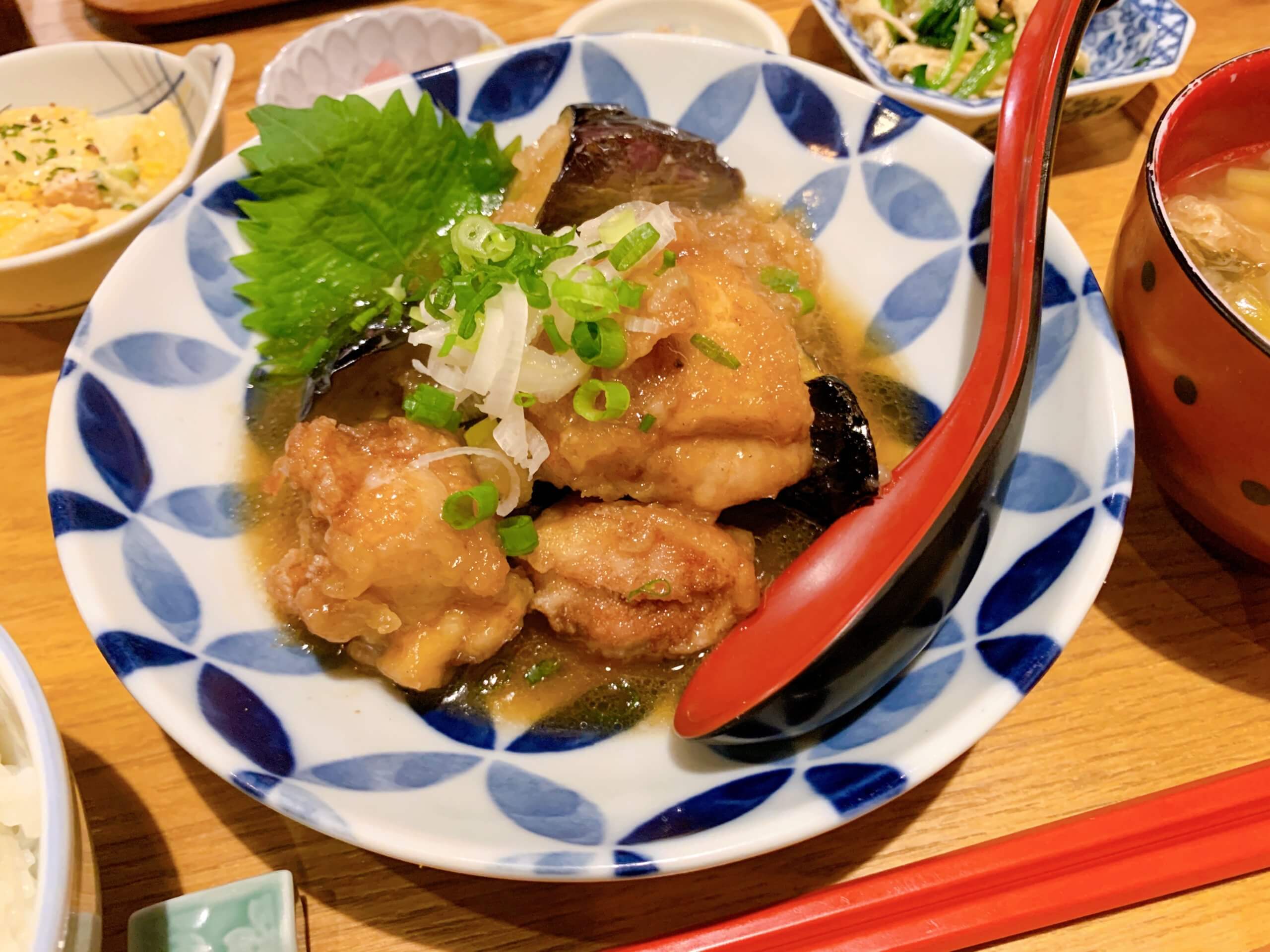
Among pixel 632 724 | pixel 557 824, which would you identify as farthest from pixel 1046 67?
pixel 557 824

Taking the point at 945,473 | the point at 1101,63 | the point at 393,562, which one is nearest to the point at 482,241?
the point at 393,562

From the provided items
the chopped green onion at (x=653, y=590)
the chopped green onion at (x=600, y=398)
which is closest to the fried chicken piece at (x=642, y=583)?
the chopped green onion at (x=653, y=590)

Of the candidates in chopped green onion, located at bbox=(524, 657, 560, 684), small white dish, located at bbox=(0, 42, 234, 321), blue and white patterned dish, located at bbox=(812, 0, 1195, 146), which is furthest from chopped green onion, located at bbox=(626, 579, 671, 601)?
blue and white patterned dish, located at bbox=(812, 0, 1195, 146)

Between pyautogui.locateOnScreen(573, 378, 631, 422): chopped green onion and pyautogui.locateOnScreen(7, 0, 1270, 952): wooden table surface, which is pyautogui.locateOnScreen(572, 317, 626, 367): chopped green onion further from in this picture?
pyautogui.locateOnScreen(7, 0, 1270, 952): wooden table surface

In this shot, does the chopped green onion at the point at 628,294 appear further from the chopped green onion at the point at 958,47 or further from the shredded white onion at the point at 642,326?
the chopped green onion at the point at 958,47

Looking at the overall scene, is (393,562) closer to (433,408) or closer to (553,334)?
(433,408)
